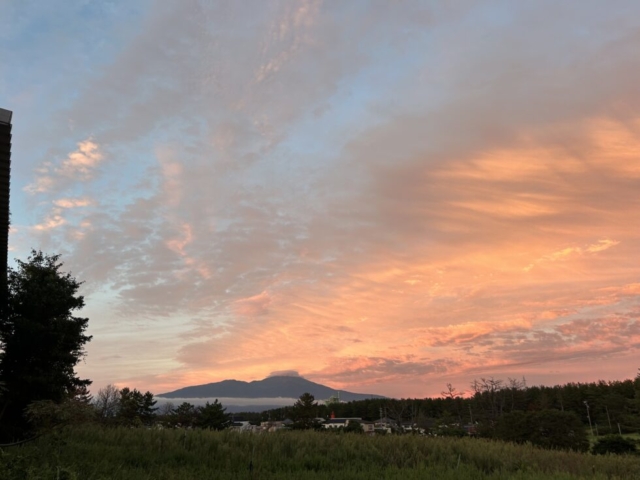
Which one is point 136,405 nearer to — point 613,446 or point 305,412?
point 305,412

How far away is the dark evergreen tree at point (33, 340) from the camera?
18.9 metres

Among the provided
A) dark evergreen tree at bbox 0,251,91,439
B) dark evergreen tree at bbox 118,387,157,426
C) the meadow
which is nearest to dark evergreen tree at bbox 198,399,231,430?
dark evergreen tree at bbox 118,387,157,426

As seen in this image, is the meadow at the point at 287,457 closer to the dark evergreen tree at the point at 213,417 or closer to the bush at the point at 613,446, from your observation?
the bush at the point at 613,446

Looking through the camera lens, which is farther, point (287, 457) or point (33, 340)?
point (33, 340)

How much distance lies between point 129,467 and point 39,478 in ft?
13.6

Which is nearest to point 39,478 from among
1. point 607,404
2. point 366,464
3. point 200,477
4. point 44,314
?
point 200,477

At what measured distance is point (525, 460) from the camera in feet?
42.8

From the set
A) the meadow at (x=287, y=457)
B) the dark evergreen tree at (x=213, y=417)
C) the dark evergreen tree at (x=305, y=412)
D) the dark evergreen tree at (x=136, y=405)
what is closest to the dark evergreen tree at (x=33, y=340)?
the meadow at (x=287, y=457)

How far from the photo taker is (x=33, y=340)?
63.6 ft

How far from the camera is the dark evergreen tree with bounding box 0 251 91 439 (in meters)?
18.9

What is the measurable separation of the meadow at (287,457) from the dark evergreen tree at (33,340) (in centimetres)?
563

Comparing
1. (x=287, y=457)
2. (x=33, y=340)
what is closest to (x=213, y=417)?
(x=33, y=340)

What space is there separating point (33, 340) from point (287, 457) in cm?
1385

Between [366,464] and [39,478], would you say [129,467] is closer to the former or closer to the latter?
[39,478]
